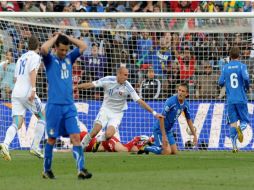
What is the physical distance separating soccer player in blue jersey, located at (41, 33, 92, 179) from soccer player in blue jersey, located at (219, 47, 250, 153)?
25.3ft

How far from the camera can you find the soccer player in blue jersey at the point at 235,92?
20250mm

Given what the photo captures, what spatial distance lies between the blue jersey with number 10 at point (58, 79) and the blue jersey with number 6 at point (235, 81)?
7786mm

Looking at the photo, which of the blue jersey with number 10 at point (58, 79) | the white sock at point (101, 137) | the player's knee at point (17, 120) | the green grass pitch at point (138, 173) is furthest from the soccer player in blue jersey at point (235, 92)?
the blue jersey with number 10 at point (58, 79)

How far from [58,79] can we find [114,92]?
7.45 meters

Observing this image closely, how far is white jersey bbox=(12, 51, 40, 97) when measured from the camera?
17766 mm

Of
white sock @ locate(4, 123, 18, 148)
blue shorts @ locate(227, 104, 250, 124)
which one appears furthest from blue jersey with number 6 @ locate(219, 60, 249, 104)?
white sock @ locate(4, 123, 18, 148)

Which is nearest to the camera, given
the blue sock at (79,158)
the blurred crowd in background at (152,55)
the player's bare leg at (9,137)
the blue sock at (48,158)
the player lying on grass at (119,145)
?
the blue sock at (79,158)

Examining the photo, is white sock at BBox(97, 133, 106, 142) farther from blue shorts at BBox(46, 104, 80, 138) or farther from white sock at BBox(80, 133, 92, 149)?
blue shorts at BBox(46, 104, 80, 138)

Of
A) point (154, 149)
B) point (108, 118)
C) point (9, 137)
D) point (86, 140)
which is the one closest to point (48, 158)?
point (9, 137)

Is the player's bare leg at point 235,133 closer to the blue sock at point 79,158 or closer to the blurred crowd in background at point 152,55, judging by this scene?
the blurred crowd in background at point 152,55

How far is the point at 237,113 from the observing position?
20688mm

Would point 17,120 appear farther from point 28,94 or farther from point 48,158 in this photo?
point 48,158

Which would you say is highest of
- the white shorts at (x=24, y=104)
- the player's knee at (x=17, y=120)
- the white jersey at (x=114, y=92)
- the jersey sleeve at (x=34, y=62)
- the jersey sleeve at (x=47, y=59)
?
the jersey sleeve at (x=34, y=62)

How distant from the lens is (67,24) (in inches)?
900
